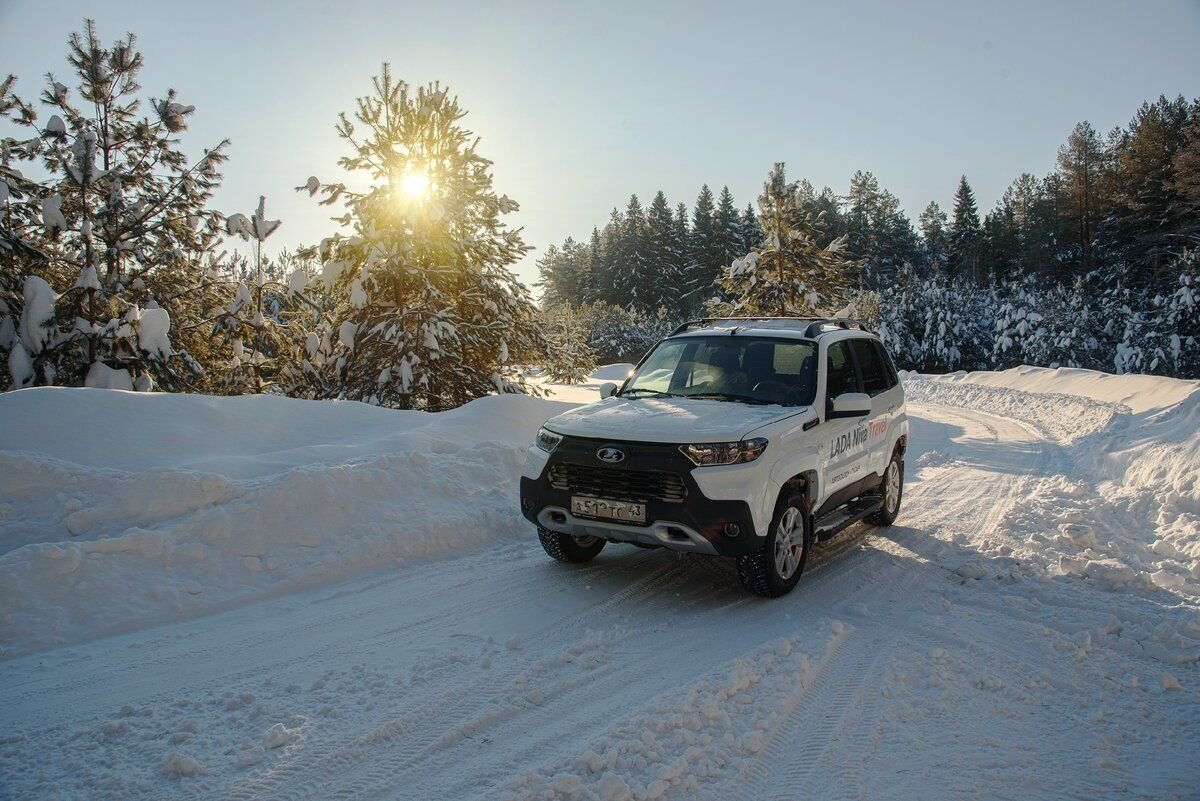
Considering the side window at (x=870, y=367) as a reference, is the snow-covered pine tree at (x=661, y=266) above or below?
above

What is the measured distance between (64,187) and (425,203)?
281 inches

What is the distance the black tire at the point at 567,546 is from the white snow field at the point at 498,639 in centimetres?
12

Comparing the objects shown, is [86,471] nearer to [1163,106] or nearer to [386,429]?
[386,429]

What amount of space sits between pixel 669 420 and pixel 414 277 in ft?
32.7

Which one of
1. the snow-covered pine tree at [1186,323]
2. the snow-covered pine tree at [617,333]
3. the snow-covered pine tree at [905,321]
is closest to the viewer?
the snow-covered pine tree at [1186,323]

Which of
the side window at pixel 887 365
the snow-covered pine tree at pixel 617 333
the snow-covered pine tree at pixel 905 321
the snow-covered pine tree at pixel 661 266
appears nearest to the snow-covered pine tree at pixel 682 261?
the snow-covered pine tree at pixel 661 266

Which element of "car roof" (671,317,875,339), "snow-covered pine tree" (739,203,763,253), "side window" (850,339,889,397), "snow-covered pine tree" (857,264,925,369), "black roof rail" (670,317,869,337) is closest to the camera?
"car roof" (671,317,875,339)

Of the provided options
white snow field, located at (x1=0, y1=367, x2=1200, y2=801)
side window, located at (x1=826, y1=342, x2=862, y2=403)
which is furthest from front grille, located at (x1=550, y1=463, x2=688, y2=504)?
side window, located at (x1=826, y1=342, x2=862, y2=403)

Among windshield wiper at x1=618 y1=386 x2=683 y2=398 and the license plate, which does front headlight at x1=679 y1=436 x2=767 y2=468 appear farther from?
windshield wiper at x1=618 y1=386 x2=683 y2=398

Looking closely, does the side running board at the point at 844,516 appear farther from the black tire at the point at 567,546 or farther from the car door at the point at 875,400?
the black tire at the point at 567,546

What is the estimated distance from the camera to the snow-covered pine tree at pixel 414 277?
13.9 metres

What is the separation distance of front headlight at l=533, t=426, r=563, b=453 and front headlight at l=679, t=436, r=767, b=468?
103cm

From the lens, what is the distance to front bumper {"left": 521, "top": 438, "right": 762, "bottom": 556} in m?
5.04

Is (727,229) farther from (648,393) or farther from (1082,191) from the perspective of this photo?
(648,393)
